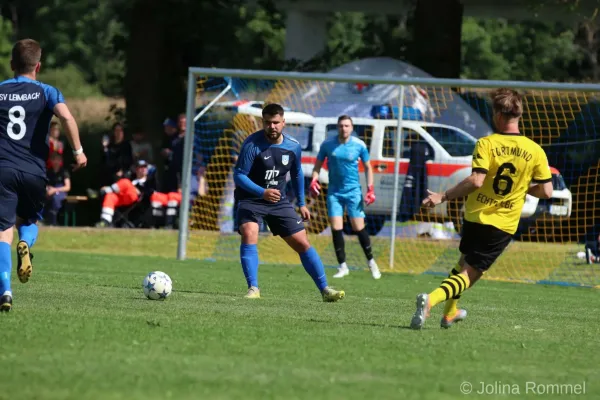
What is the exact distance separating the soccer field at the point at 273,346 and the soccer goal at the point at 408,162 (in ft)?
19.1

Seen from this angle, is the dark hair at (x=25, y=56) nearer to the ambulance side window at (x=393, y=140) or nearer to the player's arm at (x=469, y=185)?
the player's arm at (x=469, y=185)

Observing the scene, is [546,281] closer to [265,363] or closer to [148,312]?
[148,312]

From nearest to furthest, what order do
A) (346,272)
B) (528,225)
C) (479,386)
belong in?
(479,386) → (346,272) → (528,225)

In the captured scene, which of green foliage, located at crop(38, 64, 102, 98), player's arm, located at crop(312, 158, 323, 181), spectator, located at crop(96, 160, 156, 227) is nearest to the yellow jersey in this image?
player's arm, located at crop(312, 158, 323, 181)

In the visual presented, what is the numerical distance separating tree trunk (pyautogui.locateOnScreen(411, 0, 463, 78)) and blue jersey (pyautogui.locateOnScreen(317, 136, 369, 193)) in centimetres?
838

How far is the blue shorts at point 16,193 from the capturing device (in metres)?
9.48

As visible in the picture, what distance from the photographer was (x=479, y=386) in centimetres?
689

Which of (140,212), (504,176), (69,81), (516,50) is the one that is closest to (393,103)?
(140,212)

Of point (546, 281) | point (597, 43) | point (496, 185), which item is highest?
point (597, 43)

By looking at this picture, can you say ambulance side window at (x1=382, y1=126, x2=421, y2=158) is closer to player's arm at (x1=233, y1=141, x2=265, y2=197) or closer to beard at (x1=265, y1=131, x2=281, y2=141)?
beard at (x1=265, y1=131, x2=281, y2=141)

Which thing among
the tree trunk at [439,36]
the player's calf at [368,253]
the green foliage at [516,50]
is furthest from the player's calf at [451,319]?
the green foliage at [516,50]

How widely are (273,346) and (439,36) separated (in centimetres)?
1730

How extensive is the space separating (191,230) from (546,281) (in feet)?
19.3

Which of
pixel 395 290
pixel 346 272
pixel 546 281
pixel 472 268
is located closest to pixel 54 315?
pixel 472 268
